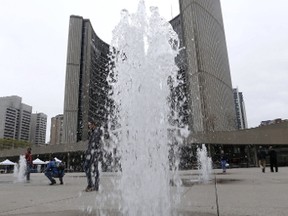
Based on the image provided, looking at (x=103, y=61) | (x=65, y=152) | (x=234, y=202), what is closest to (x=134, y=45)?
(x=234, y=202)

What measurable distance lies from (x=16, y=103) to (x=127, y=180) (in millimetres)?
128524

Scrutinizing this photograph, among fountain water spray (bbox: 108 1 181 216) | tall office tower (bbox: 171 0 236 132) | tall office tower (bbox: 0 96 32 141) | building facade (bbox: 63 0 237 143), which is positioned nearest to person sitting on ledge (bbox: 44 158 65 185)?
fountain water spray (bbox: 108 1 181 216)

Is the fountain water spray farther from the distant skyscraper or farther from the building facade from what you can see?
the distant skyscraper

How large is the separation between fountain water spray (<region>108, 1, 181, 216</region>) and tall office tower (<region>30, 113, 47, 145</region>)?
13557cm

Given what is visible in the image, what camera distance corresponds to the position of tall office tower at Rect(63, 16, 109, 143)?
101m

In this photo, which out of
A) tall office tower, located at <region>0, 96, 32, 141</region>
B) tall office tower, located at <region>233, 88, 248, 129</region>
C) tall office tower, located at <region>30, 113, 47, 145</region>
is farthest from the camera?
tall office tower, located at <region>30, 113, 47, 145</region>

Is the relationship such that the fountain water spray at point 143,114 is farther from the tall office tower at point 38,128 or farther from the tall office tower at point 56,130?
the tall office tower at point 38,128

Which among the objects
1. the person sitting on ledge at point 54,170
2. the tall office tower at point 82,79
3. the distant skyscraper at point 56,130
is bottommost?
the person sitting on ledge at point 54,170

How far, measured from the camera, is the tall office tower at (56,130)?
115 metres

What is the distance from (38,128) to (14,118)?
65.3ft

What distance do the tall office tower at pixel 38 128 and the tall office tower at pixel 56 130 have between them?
1509cm

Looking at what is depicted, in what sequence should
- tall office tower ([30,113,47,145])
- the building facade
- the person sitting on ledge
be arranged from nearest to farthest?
the person sitting on ledge, the building facade, tall office tower ([30,113,47,145])

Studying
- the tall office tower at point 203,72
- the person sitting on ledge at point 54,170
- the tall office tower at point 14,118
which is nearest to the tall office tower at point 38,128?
the tall office tower at point 14,118

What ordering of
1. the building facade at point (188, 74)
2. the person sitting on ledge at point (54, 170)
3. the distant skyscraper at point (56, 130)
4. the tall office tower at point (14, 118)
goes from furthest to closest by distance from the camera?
the tall office tower at point (14, 118) → the distant skyscraper at point (56, 130) → the building facade at point (188, 74) → the person sitting on ledge at point (54, 170)
